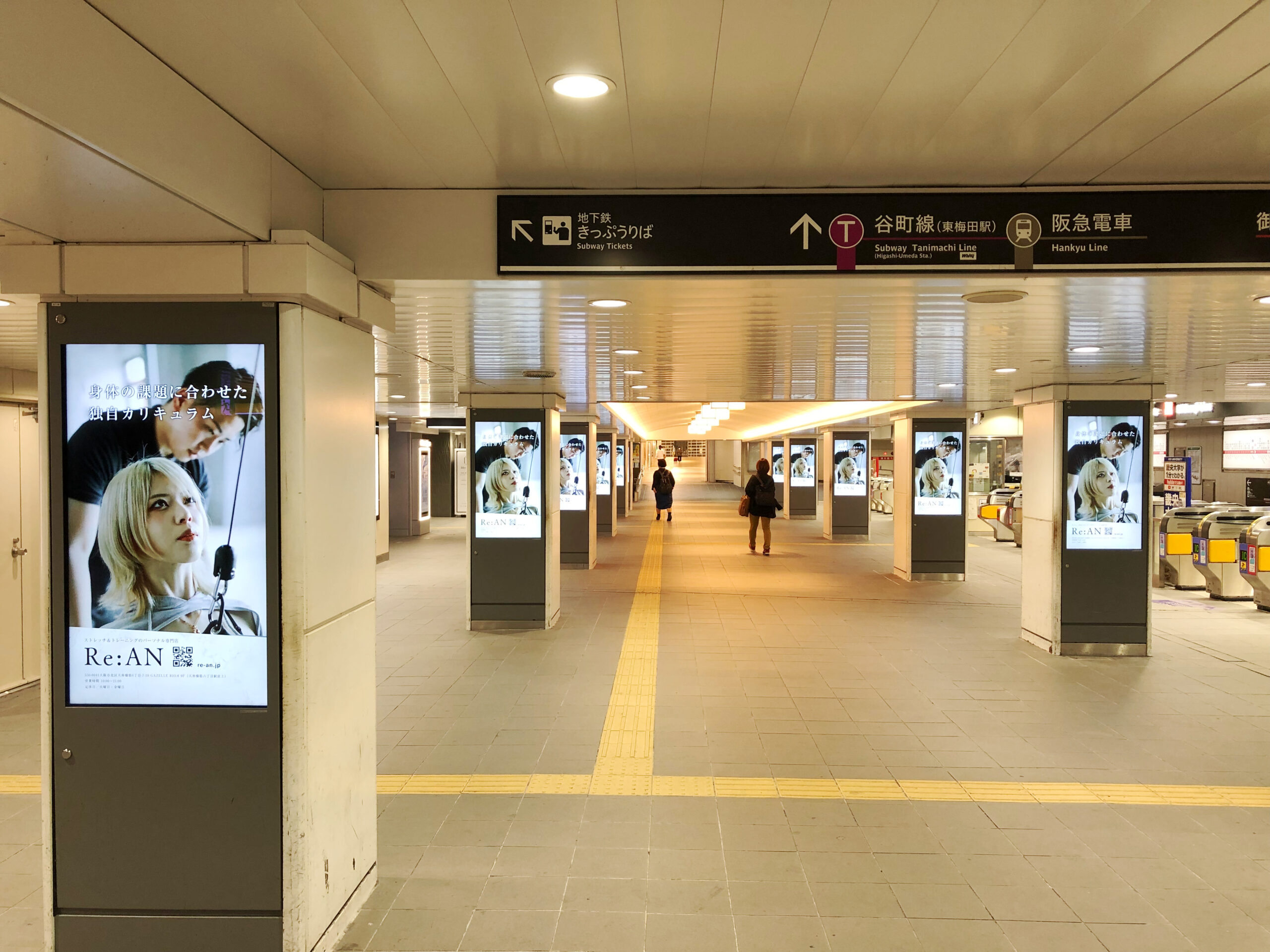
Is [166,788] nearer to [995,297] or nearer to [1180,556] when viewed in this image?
[995,297]

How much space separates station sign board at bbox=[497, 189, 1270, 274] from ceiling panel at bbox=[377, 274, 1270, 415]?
0.09 metres

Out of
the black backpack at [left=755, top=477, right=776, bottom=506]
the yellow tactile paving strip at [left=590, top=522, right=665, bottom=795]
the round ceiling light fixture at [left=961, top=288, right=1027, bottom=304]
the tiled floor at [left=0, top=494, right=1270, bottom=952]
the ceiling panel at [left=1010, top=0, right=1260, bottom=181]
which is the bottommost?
the tiled floor at [left=0, top=494, right=1270, bottom=952]

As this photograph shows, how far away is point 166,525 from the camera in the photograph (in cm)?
291

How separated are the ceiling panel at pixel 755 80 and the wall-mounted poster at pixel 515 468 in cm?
626

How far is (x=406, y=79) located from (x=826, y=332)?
3727 mm

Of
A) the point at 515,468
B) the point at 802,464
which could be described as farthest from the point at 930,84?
the point at 802,464

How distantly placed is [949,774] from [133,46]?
17.6 feet

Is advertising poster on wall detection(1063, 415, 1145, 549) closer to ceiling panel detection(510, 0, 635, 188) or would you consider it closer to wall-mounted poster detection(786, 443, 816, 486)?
Result: ceiling panel detection(510, 0, 635, 188)

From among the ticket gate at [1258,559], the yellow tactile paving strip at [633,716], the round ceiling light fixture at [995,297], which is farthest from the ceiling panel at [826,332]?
the yellow tactile paving strip at [633,716]

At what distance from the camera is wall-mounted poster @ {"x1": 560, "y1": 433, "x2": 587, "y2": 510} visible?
541 inches

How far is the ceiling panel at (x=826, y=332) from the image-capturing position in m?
3.71

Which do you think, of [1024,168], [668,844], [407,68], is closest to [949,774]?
[668,844]

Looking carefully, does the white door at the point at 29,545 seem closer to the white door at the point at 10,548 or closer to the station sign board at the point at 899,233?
the white door at the point at 10,548

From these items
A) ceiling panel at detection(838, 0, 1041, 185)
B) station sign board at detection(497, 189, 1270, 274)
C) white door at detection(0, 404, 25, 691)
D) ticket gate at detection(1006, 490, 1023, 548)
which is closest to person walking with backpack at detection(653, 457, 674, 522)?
ticket gate at detection(1006, 490, 1023, 548)
